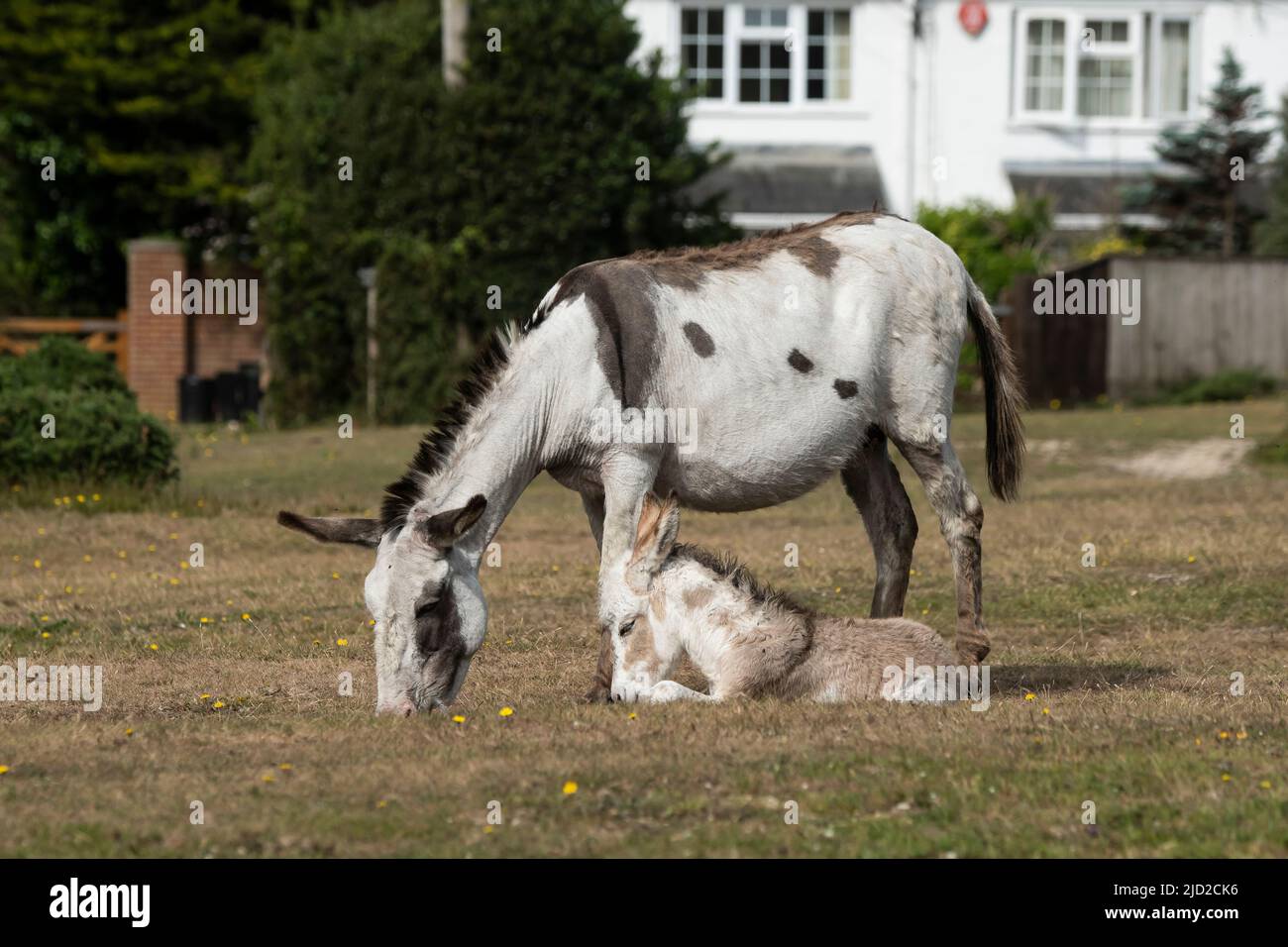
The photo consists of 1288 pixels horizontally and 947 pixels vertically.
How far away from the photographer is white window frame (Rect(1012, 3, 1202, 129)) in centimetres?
3453

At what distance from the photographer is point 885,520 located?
10.2 m

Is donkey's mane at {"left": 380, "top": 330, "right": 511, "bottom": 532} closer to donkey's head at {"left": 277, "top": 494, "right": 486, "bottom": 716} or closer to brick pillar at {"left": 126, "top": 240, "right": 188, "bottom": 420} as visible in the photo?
donkey's head at {"left": 277, "top": 494, "right": 486, "bottom": 716}

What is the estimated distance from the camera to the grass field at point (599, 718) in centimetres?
656

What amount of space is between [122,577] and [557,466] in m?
6.23

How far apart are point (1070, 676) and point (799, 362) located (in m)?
2.33

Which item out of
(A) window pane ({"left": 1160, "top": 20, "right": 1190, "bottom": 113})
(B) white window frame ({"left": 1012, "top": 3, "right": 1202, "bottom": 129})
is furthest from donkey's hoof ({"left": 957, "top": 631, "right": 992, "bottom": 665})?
(A) window pane ({"left": 1160, "top": 20, "right": 1190, "bottom": 113})

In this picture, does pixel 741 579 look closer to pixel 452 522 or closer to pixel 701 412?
pixel 701 412

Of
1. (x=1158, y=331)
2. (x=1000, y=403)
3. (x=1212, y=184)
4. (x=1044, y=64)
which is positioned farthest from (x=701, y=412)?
(x=1044, y=64)

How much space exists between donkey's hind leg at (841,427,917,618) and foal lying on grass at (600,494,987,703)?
1.20 meters

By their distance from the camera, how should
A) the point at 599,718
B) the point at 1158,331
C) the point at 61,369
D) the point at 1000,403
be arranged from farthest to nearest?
the point at 1158,331 → the point at 61,369 → the point at 1000,403 → the point at 599,718

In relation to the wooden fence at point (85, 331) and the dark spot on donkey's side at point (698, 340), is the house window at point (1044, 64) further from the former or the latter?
the dark spot on donkey's side at point (698, 340)

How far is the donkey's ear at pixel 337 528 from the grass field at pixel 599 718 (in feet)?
2.61

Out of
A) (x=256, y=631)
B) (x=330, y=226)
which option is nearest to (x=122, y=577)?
(x=256, y=631)
